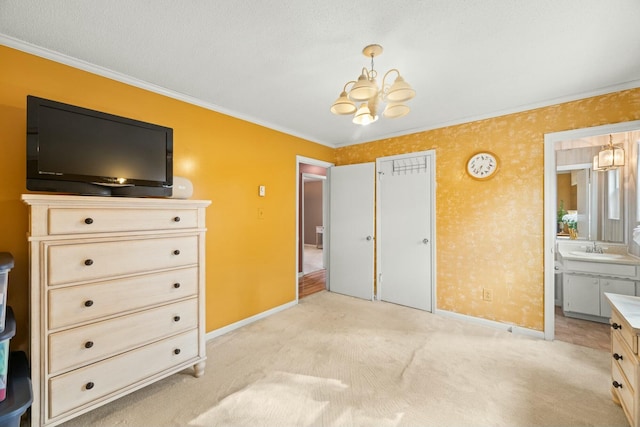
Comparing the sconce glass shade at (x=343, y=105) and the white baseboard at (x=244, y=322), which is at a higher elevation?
the sconce glass shade at (x=343, y=105)

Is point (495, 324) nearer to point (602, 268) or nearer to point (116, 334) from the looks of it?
point (602, 268)

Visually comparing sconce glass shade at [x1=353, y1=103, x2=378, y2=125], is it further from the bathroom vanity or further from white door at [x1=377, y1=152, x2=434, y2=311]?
the bathroom vanity

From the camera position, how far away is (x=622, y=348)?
5.42 ft

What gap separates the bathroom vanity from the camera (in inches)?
114

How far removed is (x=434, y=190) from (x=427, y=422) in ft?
8.29

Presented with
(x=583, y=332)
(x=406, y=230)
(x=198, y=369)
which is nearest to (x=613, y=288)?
(x=583, y=332)

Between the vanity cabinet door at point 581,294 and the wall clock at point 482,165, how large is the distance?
5.55 ft

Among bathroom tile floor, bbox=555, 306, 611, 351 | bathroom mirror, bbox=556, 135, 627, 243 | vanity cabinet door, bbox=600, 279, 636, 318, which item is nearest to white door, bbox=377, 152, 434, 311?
bathroom tile floor, bbox=555, 306, 611, 351

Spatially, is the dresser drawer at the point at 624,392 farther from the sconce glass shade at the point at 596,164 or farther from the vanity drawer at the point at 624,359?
the sconce glass shade at the point at 596,164

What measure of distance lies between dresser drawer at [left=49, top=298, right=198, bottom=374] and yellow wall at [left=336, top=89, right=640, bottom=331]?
2.94 metres

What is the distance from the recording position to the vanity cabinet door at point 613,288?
114 inches

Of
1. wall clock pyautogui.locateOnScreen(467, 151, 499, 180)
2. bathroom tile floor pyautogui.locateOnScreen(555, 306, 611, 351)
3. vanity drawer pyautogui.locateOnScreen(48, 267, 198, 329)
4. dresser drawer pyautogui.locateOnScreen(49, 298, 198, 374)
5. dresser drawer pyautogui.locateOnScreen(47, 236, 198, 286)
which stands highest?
wall clock pyautogui.locateOnScreen(467, 151, 499, 180)

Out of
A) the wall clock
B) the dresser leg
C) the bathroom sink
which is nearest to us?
the dresser leg

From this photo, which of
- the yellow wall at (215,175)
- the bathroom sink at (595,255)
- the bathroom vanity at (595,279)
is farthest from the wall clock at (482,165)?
the yellow wall at (215,175)
